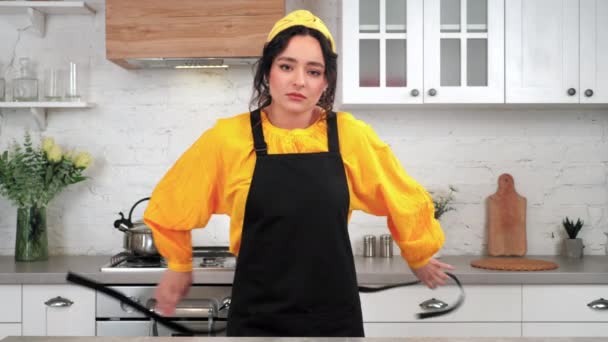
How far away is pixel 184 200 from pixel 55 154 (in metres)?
1.79

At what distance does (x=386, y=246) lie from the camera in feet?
12.5

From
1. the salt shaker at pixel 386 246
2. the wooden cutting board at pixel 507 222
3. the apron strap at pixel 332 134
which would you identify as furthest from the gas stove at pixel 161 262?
the apron strap at pixel 332 134

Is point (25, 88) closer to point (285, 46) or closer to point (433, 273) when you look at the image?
point (285, 46)

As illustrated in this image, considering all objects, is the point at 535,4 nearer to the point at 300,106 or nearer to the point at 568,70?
the point at 568,70

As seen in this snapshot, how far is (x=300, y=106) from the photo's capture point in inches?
79.2

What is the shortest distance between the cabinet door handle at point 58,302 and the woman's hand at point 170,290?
1.34 metres

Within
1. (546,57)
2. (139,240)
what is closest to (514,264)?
(546,57)

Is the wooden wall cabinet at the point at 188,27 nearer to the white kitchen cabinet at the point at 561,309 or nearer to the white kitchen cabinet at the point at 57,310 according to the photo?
the white kitchen cabinet at the point at 57,310

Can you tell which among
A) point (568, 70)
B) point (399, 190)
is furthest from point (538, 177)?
point (399, 190)

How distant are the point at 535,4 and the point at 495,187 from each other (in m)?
0.90

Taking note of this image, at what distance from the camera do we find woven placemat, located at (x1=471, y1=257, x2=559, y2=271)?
3367 millimetres

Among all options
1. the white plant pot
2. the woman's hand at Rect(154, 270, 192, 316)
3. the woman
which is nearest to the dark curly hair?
the woman

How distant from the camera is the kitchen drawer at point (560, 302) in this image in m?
3.27

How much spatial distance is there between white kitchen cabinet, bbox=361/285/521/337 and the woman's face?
1441 millimetres
